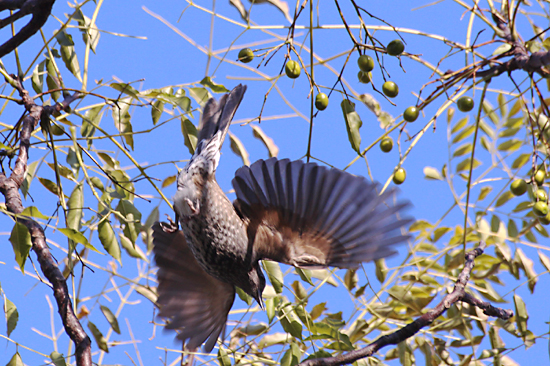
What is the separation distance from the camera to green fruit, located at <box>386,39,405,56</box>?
189cm

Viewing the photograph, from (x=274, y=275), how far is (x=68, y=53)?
1102mm

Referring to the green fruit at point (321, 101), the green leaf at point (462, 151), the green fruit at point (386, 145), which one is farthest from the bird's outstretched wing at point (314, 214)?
the green leaf at point (462, 151)

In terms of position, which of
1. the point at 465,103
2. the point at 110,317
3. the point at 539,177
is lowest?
the point at 110,317

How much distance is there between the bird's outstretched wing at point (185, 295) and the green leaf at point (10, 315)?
0.88 m

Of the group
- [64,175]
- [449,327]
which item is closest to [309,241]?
[449,327]

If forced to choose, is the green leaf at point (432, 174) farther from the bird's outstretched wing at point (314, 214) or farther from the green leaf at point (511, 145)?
the bird's outstretched wing at point (314, 214)

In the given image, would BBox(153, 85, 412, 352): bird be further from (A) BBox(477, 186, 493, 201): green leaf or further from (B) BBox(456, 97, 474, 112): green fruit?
(A) BBox(477, 186, 493, 201): green leaf

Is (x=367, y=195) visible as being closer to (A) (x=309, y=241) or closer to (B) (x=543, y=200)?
(A) (x=309, y=241)

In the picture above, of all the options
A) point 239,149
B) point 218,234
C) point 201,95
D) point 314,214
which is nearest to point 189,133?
point 201,95

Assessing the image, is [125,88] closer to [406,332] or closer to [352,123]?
[352,123]

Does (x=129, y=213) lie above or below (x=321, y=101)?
below

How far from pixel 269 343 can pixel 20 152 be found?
1.35m

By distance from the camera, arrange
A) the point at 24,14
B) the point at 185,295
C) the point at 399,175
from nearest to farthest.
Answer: the point at 24,14, the point at 399,175, the point at 185,295

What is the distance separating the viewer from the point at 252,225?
2510mm
